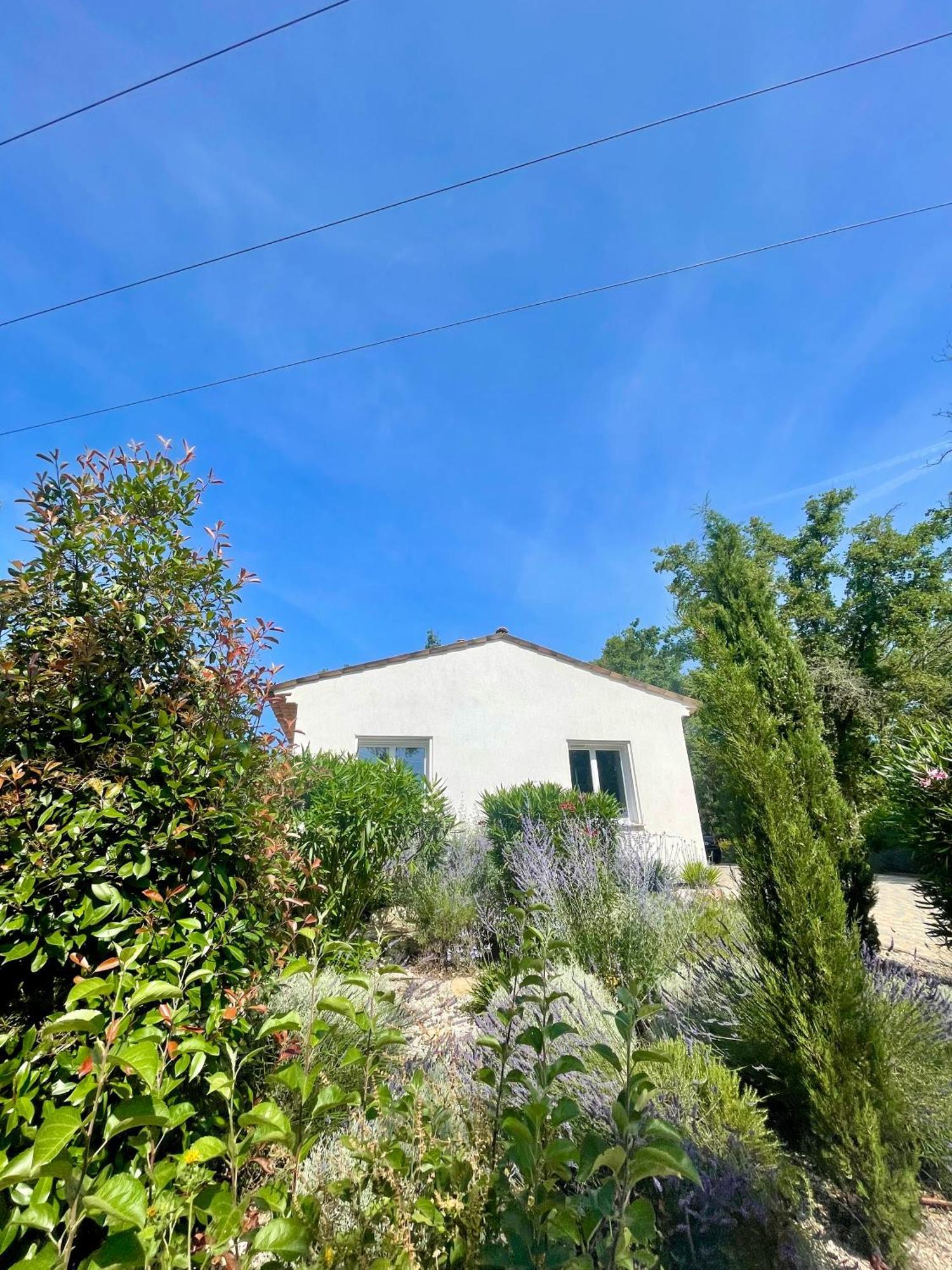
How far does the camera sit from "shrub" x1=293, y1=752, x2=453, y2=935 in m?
4.74

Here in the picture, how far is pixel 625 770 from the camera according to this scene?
35.1 ft

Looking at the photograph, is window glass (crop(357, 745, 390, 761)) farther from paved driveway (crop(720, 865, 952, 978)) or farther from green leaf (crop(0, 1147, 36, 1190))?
green leaf (crop(0, 1147, 36, 1190))

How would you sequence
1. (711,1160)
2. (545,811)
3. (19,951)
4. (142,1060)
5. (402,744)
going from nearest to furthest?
(142,1060), (19,951), (711,1160), (545,811), (402,744)

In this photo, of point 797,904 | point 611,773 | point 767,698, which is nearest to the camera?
point 797,904

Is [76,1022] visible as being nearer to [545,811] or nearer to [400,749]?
[545,811]

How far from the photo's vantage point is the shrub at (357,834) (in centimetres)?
474

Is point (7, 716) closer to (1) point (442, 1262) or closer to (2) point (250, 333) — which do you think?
(1) point (442, 1262)

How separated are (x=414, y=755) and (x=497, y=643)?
2.99 m

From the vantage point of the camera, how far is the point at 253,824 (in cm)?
210

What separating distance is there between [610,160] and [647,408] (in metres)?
4.89

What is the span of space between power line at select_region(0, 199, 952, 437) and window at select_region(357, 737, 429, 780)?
6.23 meters

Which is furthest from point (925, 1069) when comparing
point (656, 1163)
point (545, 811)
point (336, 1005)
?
point (545, 811)

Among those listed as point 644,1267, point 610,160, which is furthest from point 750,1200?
point 610,160

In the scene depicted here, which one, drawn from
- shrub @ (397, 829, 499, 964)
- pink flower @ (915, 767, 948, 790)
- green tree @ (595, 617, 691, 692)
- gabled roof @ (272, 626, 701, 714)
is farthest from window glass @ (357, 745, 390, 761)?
green tree @ (595, 617, 691, 692)
